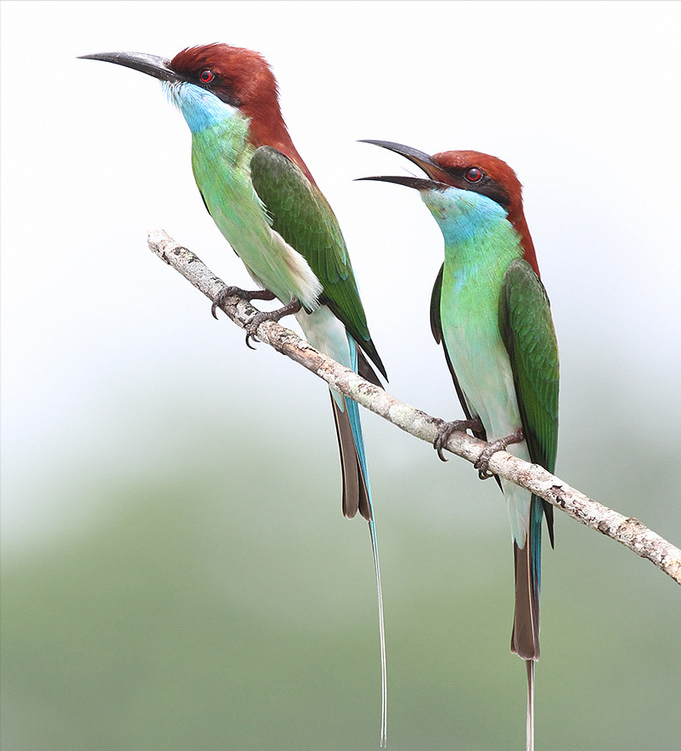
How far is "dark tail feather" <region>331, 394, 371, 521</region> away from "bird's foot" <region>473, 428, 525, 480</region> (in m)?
0.25

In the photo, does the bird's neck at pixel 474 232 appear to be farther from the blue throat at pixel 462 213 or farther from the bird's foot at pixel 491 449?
the bird's foot at pixel 491 449

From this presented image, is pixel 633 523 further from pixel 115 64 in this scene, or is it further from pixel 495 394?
pixel 115 64

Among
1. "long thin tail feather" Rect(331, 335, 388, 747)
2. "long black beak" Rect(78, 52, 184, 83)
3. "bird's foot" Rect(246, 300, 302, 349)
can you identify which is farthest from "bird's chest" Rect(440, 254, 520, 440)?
"long black beak" Rect(78, 52, 184, 83)

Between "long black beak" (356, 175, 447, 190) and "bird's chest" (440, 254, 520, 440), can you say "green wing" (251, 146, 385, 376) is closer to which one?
"bird's chest" (440, 254, 520, 440)

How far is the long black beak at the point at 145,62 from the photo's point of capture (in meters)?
2.32

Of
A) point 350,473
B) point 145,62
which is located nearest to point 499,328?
point 350,473

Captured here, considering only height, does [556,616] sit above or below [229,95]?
above

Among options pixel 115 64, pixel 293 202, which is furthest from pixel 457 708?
pixel 115 64

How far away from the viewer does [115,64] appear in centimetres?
233

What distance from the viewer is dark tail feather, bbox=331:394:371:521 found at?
Answer: 2264 millimetres

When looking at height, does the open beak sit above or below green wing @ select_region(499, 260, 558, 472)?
above

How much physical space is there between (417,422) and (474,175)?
520 millimetres

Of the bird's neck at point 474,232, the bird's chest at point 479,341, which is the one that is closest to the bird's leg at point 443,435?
the bird's chest at point 479,341

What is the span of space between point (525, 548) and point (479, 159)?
0.82 m
